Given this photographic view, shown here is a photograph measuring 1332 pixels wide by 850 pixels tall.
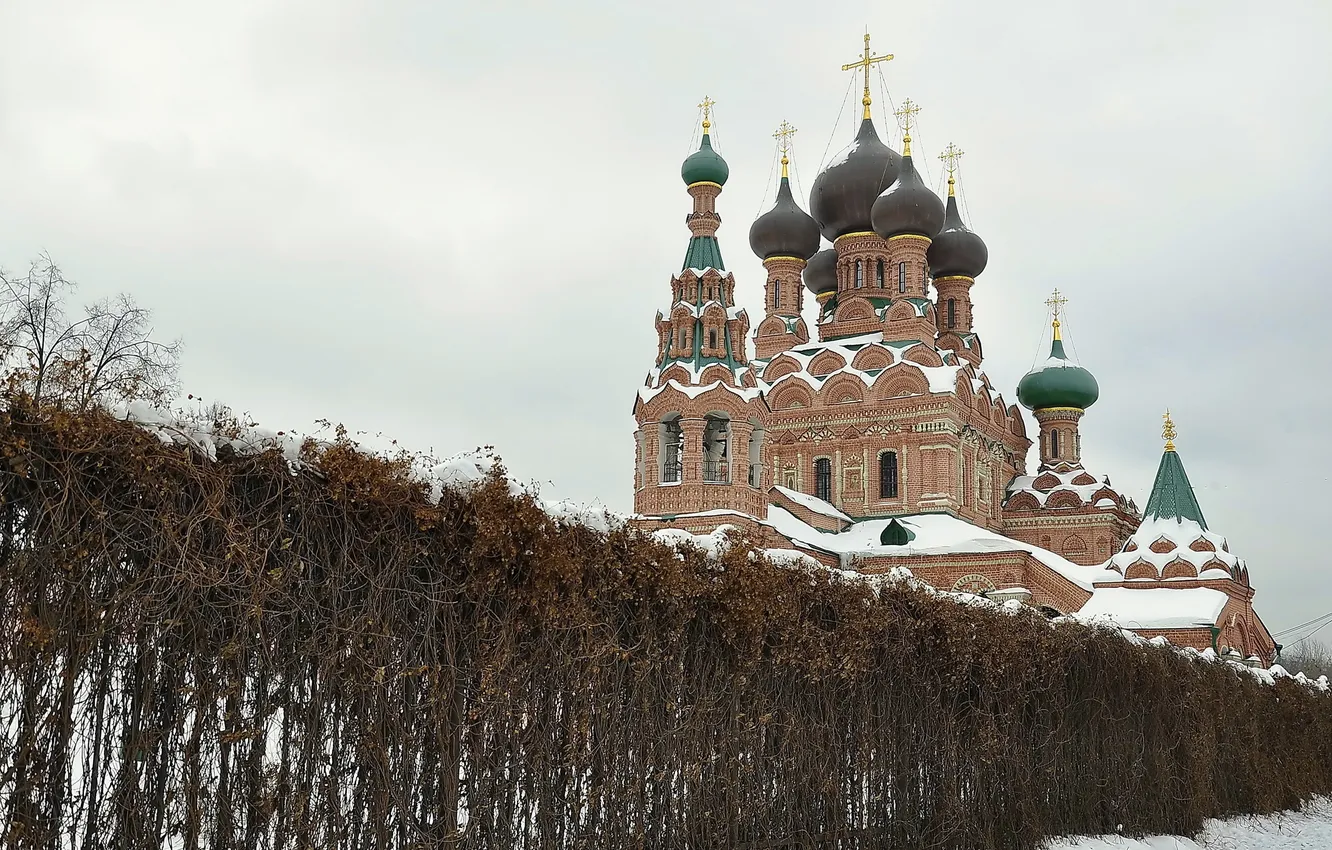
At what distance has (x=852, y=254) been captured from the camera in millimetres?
32938

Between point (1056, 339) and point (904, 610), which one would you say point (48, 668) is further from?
point (1056, 339)

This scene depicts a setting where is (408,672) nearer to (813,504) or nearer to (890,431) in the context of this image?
(813,504)

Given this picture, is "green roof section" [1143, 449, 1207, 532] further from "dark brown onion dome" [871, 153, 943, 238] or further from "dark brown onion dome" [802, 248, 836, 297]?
"dark brown onion dome" [802, 248, 836, 297]

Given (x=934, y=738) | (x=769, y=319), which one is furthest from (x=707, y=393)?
(x=934, y=738)

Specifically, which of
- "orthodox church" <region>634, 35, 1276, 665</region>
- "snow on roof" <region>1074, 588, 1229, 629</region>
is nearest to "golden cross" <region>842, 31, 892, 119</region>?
"orthodox church" <region>634, 35, 1276, 665</region>

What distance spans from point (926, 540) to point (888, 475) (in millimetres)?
2832

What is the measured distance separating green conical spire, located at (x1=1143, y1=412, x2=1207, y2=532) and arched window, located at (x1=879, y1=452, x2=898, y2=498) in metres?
5.83

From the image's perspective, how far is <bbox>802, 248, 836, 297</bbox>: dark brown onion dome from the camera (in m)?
35.5

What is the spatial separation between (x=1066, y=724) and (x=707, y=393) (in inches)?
557

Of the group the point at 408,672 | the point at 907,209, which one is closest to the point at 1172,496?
the point at 907,209

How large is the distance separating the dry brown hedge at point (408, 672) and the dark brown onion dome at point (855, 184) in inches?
998

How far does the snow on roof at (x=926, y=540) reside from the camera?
26562mm

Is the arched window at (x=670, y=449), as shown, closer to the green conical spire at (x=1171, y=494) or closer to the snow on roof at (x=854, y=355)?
the snow on roof at (x=854, y=355)

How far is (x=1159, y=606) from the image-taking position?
23766mm
